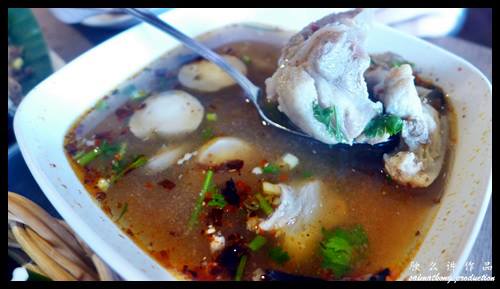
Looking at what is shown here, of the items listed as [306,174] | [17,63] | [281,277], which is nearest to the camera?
[281,277]

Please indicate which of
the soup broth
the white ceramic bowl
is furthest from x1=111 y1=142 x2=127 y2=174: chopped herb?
the white ceramic bowl

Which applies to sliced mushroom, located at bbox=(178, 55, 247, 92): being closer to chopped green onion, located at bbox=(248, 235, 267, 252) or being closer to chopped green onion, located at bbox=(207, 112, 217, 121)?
chopped green onion, located at bbox=(207, 112, 217, 121)

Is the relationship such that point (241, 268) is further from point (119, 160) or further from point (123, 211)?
point (119, 160)

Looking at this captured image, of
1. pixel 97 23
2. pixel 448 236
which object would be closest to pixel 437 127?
pixel 448 236

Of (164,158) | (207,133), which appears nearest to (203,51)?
(207,133)
